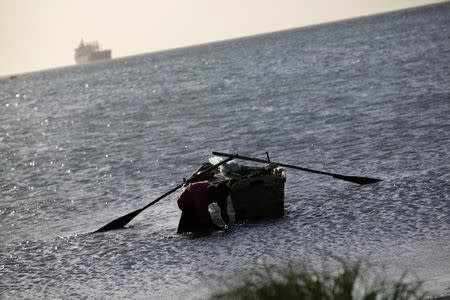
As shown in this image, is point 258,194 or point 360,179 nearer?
point 258,194

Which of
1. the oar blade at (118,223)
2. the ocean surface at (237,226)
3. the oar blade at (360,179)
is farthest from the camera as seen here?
the oar blade at (360,179)

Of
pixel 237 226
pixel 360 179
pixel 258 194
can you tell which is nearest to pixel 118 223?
pixel 237 226

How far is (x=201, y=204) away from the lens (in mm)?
18453

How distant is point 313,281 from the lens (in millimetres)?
7703

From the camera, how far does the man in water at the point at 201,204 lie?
18469mm

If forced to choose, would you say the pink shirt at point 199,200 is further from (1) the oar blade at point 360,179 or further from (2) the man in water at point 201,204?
(1) the oar blade at point 360,179

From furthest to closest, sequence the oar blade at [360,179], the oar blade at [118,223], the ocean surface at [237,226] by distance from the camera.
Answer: the oar blade at [360,179] → the oar blade at [118,223] → the ocean surface at [237,226]

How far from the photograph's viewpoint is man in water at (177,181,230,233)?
1847cm

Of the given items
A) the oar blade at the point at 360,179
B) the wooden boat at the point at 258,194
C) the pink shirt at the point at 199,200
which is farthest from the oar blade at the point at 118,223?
the oar blade at the point at 360,179

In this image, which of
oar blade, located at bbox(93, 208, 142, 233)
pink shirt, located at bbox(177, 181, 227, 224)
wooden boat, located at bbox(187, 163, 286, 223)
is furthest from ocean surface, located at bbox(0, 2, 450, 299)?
pink shirt, located at bbox(177, 181, 227, 224)

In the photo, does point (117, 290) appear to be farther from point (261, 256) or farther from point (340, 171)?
point (340, 171)

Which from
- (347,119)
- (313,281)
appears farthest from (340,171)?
(313,281)

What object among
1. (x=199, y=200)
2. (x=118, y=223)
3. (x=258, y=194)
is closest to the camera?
(x=199, y=200)

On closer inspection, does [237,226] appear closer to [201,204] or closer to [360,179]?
[201,204]
